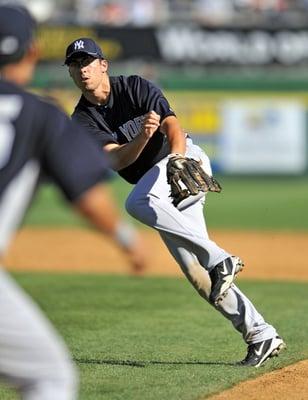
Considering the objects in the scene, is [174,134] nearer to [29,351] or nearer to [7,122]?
[7,122]

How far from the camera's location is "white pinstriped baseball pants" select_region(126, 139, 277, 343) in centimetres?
523

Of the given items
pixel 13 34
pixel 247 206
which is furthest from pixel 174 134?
pixel 247 206

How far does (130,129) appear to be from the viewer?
568cm

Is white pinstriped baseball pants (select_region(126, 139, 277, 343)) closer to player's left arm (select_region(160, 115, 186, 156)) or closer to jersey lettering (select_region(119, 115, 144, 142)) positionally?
player's left arm (select_region(160, 115, 186, 156))

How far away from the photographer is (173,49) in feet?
75.0

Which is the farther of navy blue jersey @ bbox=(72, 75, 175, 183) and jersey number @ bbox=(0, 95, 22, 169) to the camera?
navy blue jersey @ bbox=(72, 75, 175, 183)

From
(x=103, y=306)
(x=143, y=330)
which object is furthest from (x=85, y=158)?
(x=103, y=306)

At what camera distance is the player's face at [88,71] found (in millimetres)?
5395

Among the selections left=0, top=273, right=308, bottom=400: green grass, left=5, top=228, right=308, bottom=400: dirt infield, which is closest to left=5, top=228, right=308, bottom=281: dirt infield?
left=5, top=228, right=308, bottom=400: dirt infield

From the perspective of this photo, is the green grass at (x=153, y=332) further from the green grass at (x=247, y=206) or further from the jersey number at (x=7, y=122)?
the green grass at (x=247, y=206)

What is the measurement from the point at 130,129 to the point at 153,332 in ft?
5.00

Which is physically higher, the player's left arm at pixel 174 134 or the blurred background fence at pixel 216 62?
the player's left arm at pixel 174 134

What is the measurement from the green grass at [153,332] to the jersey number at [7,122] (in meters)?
1.98

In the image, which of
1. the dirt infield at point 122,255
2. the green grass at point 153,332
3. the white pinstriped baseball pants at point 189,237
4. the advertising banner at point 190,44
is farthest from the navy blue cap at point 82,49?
the advertising banner at point 190,44
